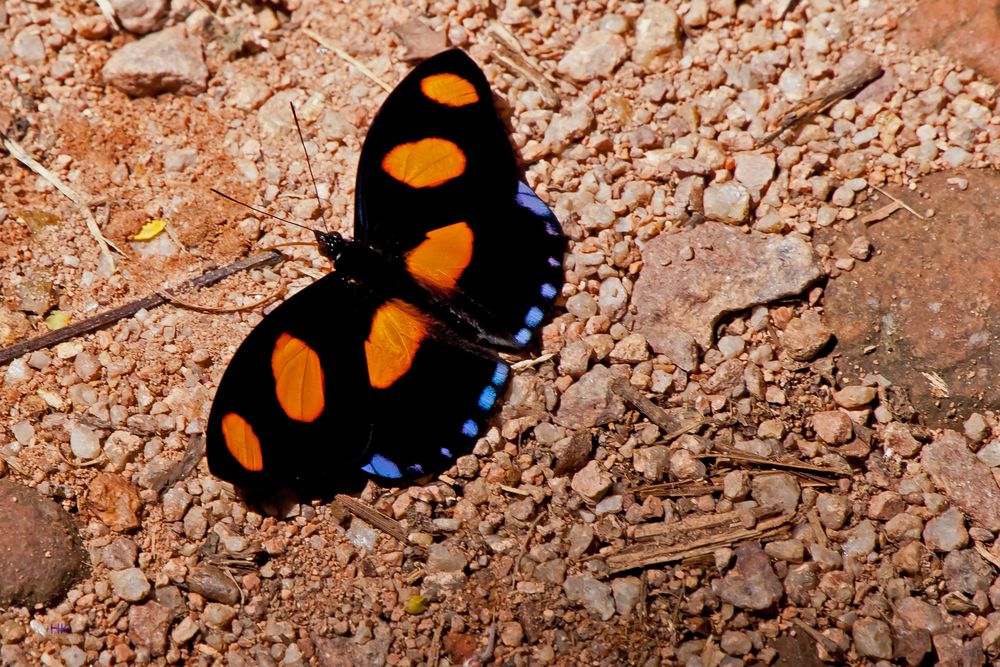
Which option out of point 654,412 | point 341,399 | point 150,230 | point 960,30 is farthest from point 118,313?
point 960,30

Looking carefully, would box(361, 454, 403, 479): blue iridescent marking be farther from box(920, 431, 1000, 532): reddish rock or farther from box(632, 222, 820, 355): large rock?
box(920, 431, 1000, 532): reddish rock

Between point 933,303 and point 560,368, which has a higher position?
point 933,303

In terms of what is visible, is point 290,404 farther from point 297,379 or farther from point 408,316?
point 408,316

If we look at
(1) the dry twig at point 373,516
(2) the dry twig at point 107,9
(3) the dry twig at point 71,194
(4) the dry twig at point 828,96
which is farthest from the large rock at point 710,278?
(2) the dry twig at point 107,9

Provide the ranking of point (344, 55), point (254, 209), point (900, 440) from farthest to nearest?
point (344, 55)
point (254, 209)
point (900, 440)

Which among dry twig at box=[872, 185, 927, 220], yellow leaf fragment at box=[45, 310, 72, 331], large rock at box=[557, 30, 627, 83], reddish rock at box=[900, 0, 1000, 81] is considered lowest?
yellow leaf fragment at box=[45, 310, 72, 331]

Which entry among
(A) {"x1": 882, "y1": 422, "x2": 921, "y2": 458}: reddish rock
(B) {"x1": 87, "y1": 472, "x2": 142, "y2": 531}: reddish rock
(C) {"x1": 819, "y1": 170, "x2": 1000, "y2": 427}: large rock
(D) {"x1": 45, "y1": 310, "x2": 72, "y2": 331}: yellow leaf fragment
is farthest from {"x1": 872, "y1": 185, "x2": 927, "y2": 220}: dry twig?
(D) {"x1": 45, "y1": 310, "x2": 72, "y2": 331}: yellow leaf fragment
